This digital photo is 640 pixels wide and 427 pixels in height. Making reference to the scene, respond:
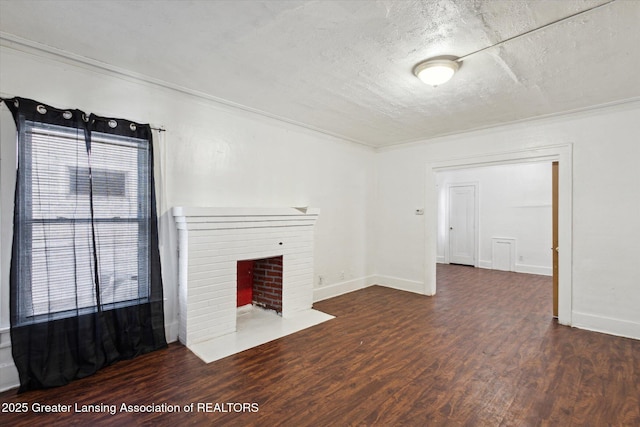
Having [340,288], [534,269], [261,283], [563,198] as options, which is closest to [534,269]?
[534,269]

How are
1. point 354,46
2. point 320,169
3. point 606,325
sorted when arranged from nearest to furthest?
point 354,46, point 606,325, point 320,169

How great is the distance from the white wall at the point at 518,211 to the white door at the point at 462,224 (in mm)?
176

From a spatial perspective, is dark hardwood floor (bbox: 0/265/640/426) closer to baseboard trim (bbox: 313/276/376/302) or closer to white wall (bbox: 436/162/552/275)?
baseboard trim (bbox: 313/276/376/302)

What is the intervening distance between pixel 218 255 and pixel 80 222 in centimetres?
122

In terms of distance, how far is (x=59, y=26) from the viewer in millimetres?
2127

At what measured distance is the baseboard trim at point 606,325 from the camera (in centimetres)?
339

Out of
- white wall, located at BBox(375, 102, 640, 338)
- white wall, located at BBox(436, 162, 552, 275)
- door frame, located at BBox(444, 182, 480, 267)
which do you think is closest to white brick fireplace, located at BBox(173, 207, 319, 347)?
white wall, located at BBox(375, 102, 640, 338)

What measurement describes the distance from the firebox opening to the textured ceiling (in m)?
2.05

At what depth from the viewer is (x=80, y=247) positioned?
8.37 feet

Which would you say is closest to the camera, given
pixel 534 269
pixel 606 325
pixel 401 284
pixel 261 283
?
pixel 606 325

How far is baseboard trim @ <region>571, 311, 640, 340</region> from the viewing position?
339 cm

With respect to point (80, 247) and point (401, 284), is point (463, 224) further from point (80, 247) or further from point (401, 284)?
point (80, 247)

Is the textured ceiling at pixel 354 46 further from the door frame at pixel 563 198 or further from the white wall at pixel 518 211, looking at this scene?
the white wall at pixel 518 211

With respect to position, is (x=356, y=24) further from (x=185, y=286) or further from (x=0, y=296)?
(x=0, y=296)
